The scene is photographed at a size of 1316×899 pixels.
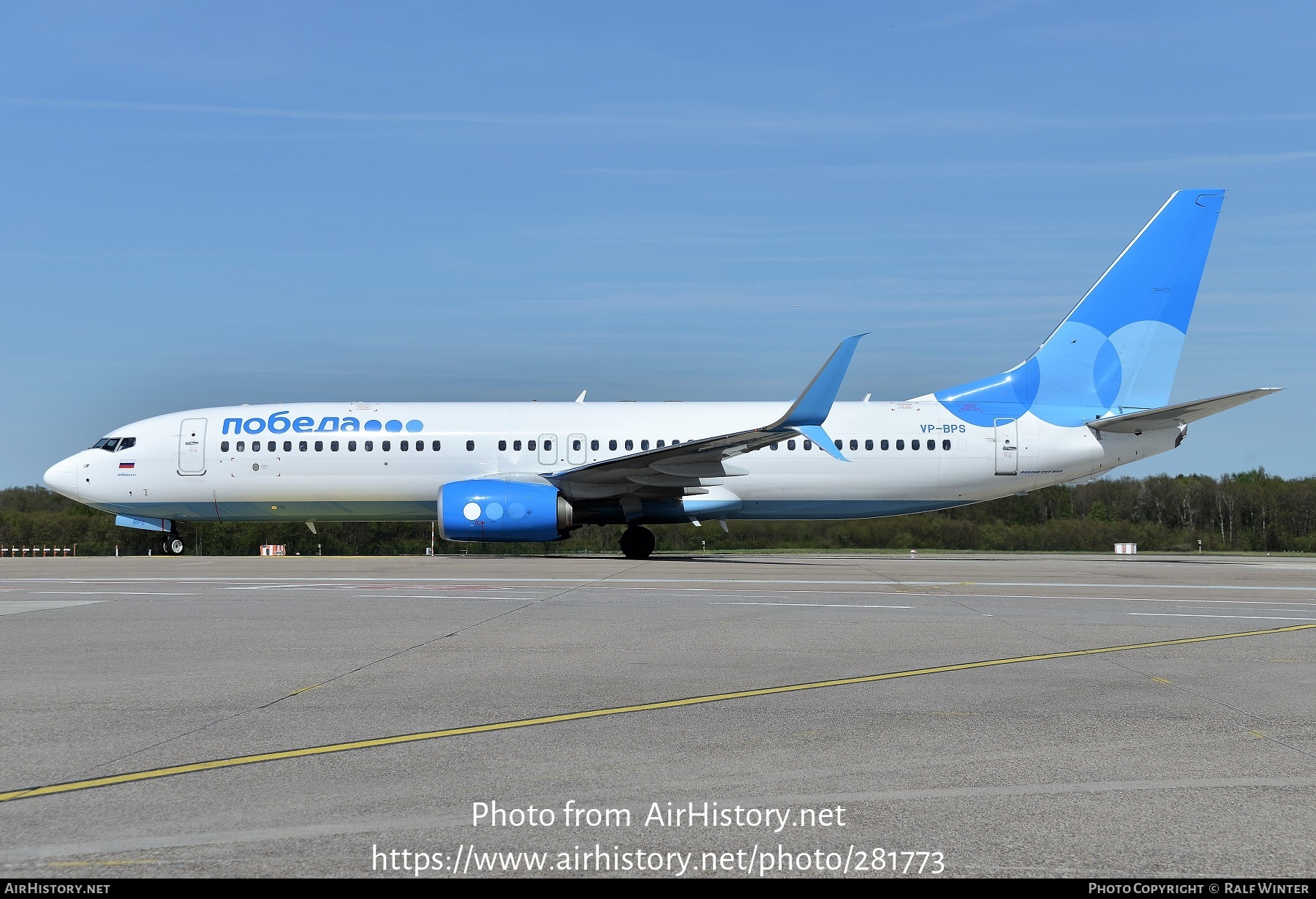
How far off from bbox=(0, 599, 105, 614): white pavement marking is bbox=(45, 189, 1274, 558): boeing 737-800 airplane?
12.8m

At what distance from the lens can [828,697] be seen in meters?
7.40

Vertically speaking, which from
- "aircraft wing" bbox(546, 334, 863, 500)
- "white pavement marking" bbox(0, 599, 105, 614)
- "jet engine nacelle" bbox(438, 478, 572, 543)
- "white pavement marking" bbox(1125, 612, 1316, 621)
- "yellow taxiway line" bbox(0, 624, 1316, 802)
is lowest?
"white pavement marking" bbox(1125, 612, 1316, 621)

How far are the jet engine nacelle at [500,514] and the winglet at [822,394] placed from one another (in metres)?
5.38

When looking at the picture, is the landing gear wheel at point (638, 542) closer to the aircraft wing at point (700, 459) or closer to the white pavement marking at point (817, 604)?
the aircraft wing at point (700, 459)

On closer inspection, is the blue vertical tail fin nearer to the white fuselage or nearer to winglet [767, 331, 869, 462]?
the white fuselage

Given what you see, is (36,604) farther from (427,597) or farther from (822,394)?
(822,394)

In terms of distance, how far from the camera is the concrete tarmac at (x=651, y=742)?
419 cm

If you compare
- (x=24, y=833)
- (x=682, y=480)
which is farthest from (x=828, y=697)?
(x=682, y=480)

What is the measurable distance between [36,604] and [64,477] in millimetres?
15661

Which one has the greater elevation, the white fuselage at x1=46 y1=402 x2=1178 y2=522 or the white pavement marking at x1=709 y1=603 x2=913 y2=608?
the white fuselage at x1=46 y1=402 x2=1178 y2=522

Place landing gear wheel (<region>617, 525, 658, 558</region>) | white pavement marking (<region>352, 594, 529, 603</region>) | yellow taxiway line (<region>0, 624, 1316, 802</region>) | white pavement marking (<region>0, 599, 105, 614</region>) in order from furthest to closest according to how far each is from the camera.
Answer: landing gear wheel (<region>617, 525, 658, 558</region>)
white pavement marking (<region>352, 594, 529, 603</region>)
white pavement marking (<region>0, 599, 105, 614</region>)
yellow taxiway line (<region>0, 624, 1316, 802</region>)

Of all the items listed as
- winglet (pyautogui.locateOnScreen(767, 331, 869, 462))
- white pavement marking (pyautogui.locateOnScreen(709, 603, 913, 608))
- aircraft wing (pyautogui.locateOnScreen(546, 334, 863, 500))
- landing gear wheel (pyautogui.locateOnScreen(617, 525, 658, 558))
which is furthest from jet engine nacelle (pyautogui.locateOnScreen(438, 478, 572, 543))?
white pavement marking (pyautogui.locateOnScreen(709, 603, 913, 608))

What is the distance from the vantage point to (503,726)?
21.0ft

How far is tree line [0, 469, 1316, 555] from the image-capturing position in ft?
110
